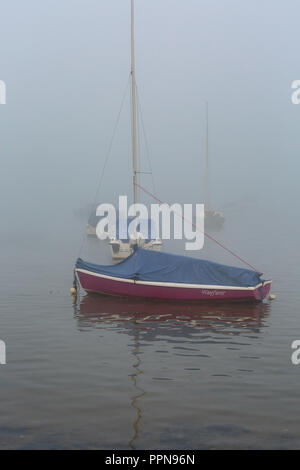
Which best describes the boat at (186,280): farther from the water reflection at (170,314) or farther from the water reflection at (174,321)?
the water reflection at (174,321)

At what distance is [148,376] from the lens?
13.4m

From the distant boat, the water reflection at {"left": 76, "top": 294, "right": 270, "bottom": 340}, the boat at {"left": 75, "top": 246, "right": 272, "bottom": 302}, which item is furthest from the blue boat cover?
the distant boat

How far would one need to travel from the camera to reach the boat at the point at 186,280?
23.4 meters

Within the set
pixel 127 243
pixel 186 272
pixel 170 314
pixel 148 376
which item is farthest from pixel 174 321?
pixel 127 243

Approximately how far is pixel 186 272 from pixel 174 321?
3723mm

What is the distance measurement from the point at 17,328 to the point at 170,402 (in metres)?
10.0

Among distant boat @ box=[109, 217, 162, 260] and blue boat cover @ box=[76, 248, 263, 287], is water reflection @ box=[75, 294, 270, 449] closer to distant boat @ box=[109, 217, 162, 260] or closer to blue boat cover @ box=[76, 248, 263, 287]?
blue boat cover @ box=[76, 248, 263, 287]

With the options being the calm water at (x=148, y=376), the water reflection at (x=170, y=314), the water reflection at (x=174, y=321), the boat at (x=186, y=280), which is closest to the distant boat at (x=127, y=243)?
the water reflection at (x=174, y=321)

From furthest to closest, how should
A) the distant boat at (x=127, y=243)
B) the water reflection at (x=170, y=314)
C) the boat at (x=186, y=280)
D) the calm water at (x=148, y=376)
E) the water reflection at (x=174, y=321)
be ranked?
the distant boat at (x=127, y=243) < the boat at (x=186, y=280) < the water reflection at (x=170, y=314) < the water reflection at (x=174, y=321) < the calm water at (x=148, y=376)

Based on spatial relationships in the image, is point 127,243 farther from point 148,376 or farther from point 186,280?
point 148,376

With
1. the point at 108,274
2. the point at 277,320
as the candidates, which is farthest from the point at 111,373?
the point at 108,274

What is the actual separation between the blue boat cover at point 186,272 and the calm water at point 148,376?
135 cm

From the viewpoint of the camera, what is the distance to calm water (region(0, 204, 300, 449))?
31.7 ft

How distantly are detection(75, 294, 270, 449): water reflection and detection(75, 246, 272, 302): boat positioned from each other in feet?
1.79
